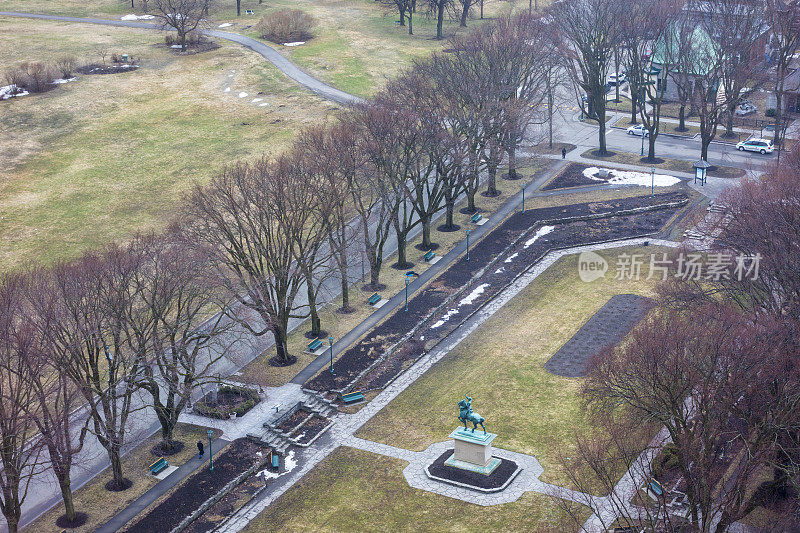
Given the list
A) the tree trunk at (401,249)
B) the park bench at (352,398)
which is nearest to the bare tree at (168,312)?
the park bench at (352,398)

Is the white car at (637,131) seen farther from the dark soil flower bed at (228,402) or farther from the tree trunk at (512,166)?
the dark soil flower bed at (228,402)

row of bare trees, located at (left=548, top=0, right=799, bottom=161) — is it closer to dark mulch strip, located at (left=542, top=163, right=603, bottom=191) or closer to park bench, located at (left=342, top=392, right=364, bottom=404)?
dark mulch strip, located at (left=542, top=163, right=603, bottom=191)

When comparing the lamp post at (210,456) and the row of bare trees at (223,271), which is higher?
the row of bare trees at (223,271)

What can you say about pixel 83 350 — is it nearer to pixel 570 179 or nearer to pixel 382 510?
pixel 382 510

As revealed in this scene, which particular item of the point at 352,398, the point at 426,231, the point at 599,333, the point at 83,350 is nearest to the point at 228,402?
the point at 352,398

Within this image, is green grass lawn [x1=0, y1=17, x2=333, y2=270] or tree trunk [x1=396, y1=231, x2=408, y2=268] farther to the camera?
green grass lawn [x1=0, y1=17, x2=333, y2=270]

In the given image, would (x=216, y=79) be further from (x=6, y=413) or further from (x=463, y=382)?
(x=6, y=413)

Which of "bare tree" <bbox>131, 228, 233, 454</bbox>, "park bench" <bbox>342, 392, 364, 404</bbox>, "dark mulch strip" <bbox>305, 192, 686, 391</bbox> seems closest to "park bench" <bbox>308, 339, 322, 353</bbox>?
"dark mulch strip" <bbox>305, 192, 686, 391</bbox>
